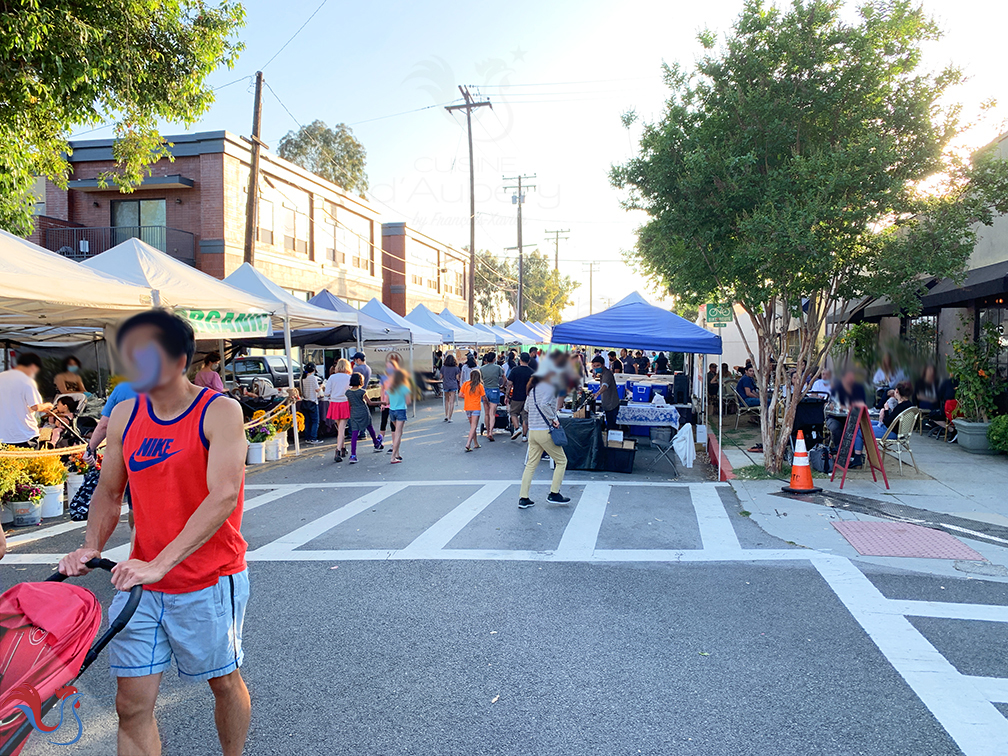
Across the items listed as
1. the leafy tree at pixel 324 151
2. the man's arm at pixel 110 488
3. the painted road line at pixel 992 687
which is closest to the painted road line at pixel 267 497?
the man's arm at pixel 110 488

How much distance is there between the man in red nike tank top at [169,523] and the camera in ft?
8.10

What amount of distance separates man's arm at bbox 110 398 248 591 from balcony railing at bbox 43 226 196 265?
24.3 meters

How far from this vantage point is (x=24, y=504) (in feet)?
26.2

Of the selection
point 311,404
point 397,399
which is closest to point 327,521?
point 397,399

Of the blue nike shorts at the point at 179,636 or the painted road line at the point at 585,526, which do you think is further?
the painted road line at the point at 585,526

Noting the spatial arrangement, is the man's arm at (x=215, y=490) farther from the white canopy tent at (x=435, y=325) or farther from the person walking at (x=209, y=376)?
the white canopy tent at (x=435, y=325)

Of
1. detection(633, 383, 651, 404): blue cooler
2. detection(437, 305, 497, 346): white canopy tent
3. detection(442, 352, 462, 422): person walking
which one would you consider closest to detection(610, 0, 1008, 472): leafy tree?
detection(633, 383, 651, 404): blue cooler

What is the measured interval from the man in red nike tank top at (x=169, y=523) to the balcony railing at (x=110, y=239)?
24.2 meters

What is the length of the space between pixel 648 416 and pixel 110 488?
11.0m

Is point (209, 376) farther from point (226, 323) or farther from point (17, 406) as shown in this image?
point (17, 406)

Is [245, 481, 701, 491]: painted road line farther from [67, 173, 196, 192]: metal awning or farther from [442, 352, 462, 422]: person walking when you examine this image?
[67, 173, 196, 192]: metal awning

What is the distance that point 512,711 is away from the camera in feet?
12.1

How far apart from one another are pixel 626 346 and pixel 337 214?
24457 millimetres

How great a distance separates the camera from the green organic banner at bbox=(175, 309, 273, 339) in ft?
35.5
